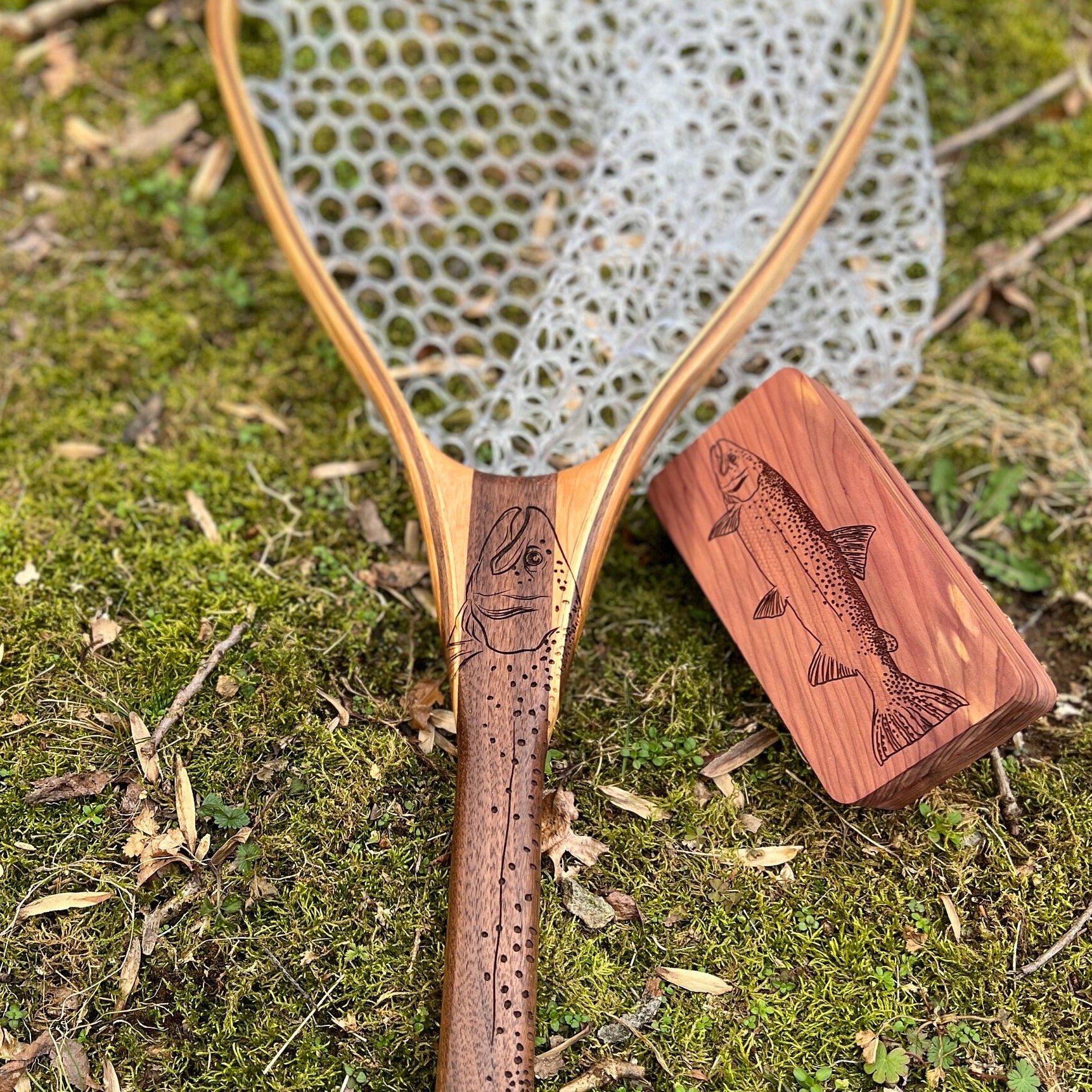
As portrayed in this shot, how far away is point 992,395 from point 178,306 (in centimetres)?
167

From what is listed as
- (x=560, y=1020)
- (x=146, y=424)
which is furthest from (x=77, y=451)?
(x=560, y=1020)

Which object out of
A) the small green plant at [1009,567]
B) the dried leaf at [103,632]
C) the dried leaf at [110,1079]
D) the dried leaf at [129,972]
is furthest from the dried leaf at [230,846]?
the small green plant at [1009,567]

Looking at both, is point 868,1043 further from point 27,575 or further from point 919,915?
point 27,575

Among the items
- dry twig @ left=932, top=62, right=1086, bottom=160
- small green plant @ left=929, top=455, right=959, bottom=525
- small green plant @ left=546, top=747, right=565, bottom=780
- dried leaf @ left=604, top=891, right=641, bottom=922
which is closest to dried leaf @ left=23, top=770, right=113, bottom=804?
small green plant @ left=546, top=747, right=565, bottom=780

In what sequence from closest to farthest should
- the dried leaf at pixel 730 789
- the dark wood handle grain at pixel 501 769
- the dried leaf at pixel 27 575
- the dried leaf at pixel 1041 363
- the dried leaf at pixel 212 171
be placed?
the dark wood handle grain at pixel 501 769
the dried leaf at pixel 730 789
the dried leaf at pixel 27 575
the dried leaf at pixel 1041 363
the dried leaf at pixel 212 171

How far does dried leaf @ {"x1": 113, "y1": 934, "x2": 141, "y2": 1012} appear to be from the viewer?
1.41 meters

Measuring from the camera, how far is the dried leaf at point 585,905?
150 cm

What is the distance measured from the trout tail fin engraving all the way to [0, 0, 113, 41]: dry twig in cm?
241

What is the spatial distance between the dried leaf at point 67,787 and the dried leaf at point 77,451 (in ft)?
2.06

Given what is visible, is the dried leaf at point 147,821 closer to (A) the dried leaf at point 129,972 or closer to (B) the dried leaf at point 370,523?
(A) the dried leaf at point 129,972

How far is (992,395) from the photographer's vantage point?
203 cm

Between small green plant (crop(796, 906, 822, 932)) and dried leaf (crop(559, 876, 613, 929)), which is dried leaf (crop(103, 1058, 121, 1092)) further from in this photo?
small green plant (crop(796, 906, 822, 932))

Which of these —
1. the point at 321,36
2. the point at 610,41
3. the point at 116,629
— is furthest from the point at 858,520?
the point at 321,36

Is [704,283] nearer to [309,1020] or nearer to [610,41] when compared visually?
[610,41]
